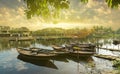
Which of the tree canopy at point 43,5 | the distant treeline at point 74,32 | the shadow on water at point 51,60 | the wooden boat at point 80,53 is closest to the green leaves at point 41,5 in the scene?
the tree canopy at point 43,5

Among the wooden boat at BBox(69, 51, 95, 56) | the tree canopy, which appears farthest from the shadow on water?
the tree canopy

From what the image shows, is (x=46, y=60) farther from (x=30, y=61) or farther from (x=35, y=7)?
(x=35, y=7)

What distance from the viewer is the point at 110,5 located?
3.92 metres

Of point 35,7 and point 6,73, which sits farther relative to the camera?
point 6,73

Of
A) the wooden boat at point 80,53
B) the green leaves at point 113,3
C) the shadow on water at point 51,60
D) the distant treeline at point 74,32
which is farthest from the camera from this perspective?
the distant treeline at point 74,32

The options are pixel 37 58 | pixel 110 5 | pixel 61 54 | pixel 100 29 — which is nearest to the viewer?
pixel 110 5

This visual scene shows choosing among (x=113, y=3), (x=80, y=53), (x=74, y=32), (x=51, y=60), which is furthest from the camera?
(x=74, y=32)

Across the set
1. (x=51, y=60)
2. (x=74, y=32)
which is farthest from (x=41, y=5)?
(x=74, y=32)

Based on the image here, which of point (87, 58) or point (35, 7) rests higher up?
point (35, 7)

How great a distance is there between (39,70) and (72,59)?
8228mm

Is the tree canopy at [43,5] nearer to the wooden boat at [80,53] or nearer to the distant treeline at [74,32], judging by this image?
the wooden boat at [80,53]

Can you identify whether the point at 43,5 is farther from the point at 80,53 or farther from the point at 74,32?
the point at 74,32

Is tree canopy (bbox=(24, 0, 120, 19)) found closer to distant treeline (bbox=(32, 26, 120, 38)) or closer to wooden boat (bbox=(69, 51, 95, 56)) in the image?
wooden boat (bbox=(69, 51, 95, 56))

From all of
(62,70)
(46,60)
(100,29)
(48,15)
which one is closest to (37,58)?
(46,60)
